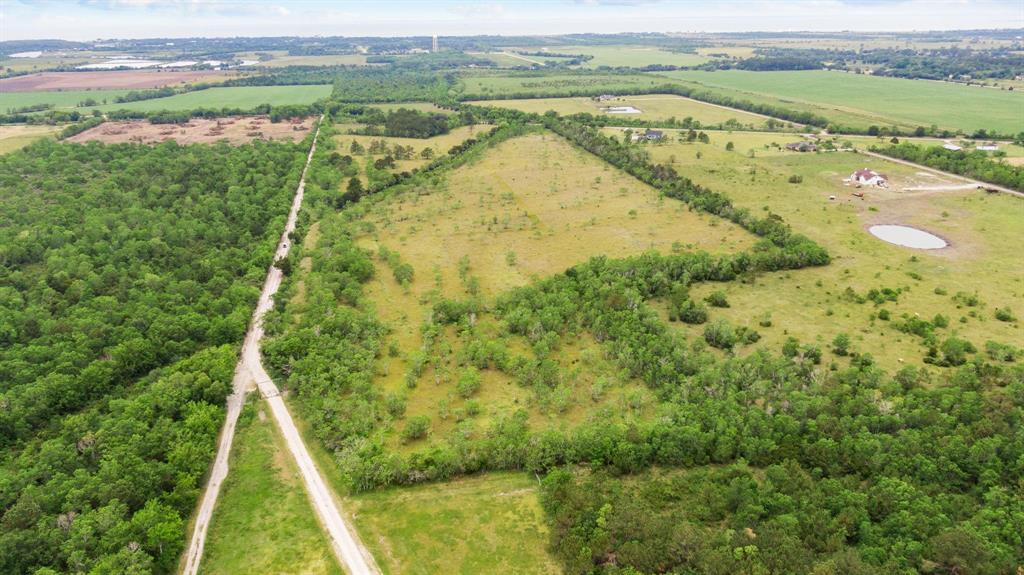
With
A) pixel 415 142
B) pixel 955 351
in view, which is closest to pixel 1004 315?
pixel 955 351

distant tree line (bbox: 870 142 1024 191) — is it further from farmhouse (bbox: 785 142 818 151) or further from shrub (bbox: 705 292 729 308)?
shrub (bbox: 705 292 729 308)

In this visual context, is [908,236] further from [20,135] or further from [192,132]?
[20,135]

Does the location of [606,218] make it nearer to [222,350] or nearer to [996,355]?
[996,355]

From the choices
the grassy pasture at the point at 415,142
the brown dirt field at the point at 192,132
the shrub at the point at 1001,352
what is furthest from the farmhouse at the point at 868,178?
the brown dirt field at the point at 192,132

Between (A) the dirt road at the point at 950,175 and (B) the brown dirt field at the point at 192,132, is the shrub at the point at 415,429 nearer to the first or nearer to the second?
(A) the dirt road at the point at 950,175

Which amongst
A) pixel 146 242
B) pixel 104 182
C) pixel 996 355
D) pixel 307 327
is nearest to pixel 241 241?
pixel 146 242

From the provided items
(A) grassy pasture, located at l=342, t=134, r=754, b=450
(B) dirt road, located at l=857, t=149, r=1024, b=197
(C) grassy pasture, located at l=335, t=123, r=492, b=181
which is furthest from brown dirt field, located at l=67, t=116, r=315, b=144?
(B) dirt road, located at l=857, t=149, r=1024, b=197
